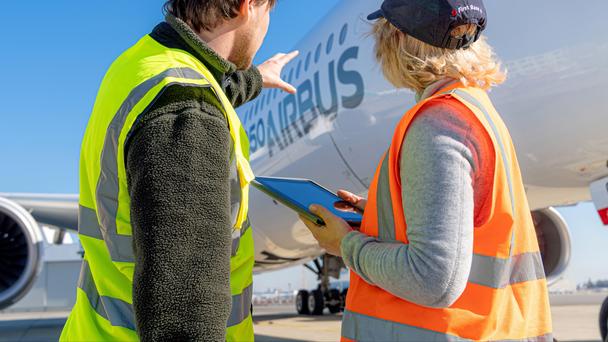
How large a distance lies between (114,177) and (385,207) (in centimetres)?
49

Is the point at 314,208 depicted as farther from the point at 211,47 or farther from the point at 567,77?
the point at 567,77

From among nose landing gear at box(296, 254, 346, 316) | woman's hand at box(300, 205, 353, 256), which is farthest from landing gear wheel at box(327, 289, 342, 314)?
woman's hand at box(300, 205, 353, 256)

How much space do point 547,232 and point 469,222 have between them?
21.6ft

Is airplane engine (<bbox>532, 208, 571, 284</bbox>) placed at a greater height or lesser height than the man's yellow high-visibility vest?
greater

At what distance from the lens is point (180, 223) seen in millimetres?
803

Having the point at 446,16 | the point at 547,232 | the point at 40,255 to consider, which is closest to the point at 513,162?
the point at 446,16

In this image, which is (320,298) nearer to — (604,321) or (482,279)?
(604,321)

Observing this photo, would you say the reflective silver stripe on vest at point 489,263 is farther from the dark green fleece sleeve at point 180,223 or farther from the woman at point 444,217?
the dark green fleece sleeve at point 180,223

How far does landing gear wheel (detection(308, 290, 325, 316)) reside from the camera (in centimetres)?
1180

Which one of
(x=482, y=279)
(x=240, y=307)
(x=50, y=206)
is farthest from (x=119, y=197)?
(x=50, y=206)

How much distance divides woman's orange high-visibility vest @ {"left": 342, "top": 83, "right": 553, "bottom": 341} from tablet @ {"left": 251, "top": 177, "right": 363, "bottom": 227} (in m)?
0.14

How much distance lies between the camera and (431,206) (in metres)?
1.01

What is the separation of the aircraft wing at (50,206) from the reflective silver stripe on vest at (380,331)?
8.73 metres

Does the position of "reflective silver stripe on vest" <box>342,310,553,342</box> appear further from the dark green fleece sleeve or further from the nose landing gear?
the nose landing gear
